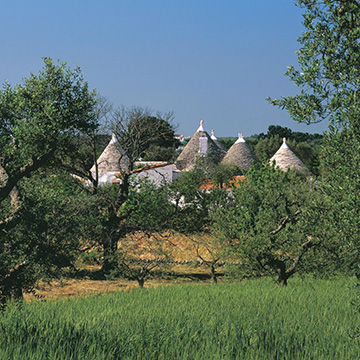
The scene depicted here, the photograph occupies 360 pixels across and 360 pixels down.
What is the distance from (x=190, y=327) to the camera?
10.3 meters

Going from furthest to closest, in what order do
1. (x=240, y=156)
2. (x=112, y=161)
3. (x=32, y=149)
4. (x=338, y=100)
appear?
(x=240, y=156) → (x=112, y=161) → (x=32, y=149) → (x=338, y=100)

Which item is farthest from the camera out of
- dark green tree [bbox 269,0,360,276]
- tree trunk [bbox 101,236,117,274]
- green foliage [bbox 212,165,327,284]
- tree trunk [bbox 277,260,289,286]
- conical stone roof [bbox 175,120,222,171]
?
conical stone roof [bbox 175,120,222,171]

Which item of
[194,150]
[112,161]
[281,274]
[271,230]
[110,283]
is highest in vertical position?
[194,150]

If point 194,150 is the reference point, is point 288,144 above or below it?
above

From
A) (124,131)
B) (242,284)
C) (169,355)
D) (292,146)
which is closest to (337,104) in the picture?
(169,355)

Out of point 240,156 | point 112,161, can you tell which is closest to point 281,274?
point 112,161

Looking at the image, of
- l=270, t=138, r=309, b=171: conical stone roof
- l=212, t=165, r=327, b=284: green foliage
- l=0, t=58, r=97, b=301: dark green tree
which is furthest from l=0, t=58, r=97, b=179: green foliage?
l=270, t=138, r=309, b=171: conical stone roof

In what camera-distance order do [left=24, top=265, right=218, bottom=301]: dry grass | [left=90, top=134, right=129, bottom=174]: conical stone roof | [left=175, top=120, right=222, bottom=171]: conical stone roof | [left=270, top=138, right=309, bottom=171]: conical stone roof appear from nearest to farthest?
[left=24, top=265, right=218, bottom=301]: dry grass < [left=90, top=134, right=129, bottom=174]: conical stone roof < [left=175, top=120, right=222, bottom=171]: conical stone roof < [left=270, top=138, right=309, bottom=171]: conical stone roof

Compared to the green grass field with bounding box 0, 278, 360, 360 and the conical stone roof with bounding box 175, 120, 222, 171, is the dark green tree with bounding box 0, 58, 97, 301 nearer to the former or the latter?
the green grass field with bounding box 0, 278, 360, 360

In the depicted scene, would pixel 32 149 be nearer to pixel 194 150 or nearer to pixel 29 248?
pixel 29 248

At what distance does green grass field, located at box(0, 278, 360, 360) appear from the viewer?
26.7 ft

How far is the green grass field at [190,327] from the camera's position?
26.7 feet

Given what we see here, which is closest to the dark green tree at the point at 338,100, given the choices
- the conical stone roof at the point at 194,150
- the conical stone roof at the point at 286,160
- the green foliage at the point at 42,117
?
the green foliage at the point at 42,117

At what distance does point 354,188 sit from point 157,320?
5701mm
